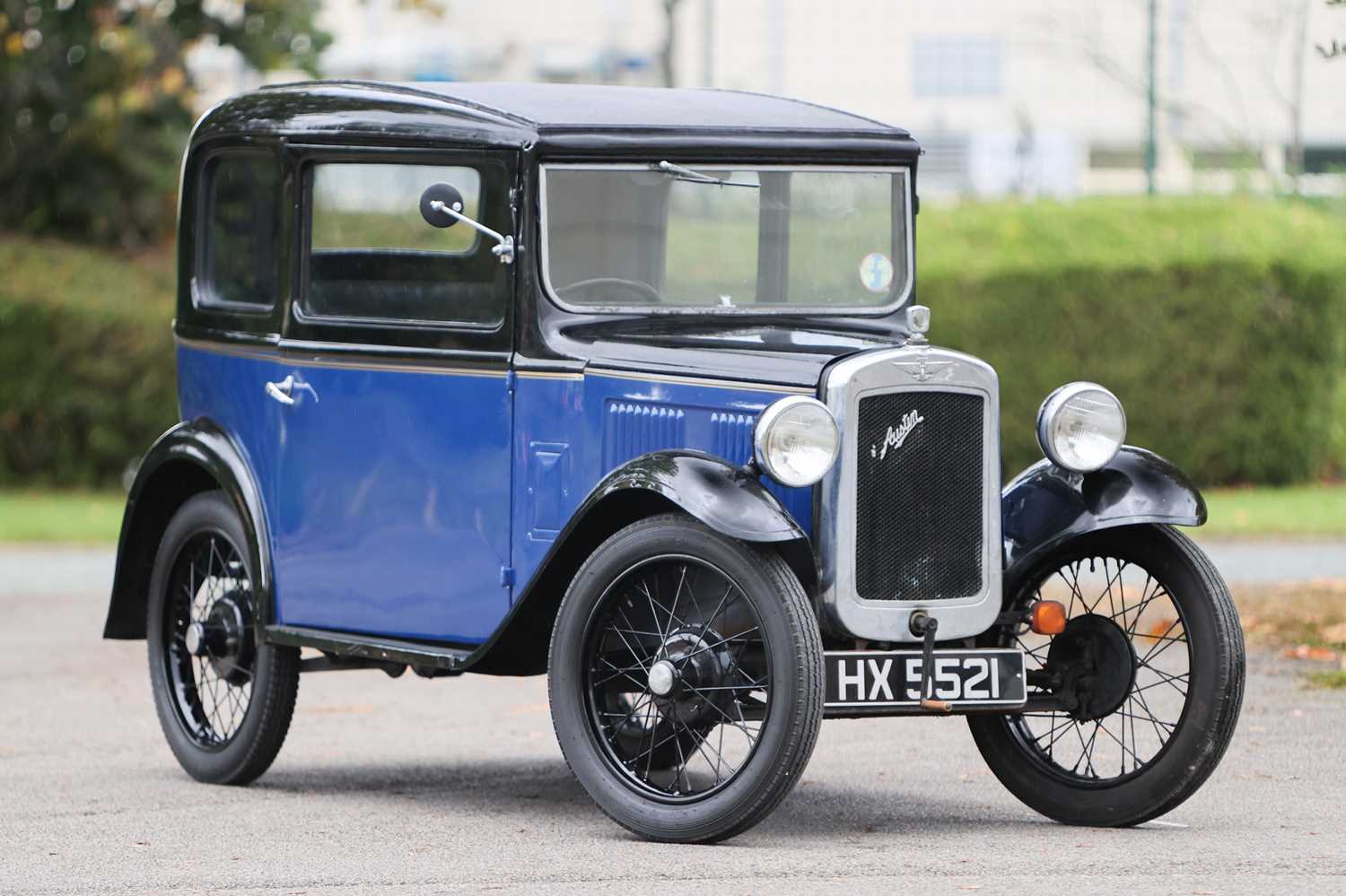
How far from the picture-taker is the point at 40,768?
776cm

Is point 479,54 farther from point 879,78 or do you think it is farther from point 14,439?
point 14,439

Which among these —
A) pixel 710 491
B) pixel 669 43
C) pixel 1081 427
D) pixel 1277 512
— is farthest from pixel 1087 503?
pixel 669 43

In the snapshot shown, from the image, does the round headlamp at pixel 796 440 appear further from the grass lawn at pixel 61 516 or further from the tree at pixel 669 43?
the tree at pixel 669 43

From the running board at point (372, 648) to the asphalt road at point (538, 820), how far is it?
0.45 meters

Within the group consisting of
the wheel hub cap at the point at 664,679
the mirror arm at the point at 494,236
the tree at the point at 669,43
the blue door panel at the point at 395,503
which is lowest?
the wheel hub cap at the point at 664,679

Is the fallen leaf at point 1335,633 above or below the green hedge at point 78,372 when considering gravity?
below

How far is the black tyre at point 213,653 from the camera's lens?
729 cm

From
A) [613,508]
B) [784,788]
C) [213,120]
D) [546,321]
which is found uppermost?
[213,120]

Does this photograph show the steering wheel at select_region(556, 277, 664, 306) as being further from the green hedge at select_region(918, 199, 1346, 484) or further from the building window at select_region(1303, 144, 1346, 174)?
the building window at select_region(1303, 144, 1346, 174)

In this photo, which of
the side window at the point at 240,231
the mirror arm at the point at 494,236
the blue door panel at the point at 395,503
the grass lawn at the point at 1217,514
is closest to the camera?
the mirror arm at the point at 494,236

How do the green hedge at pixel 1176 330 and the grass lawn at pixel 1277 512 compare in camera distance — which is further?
the green hedge at pixel 1176 330

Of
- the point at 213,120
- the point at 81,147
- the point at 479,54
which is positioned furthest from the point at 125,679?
the point at 479,54

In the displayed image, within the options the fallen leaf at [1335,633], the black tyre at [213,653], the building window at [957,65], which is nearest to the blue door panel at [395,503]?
the black tyre at [213,653]

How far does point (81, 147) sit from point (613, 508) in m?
15.0
